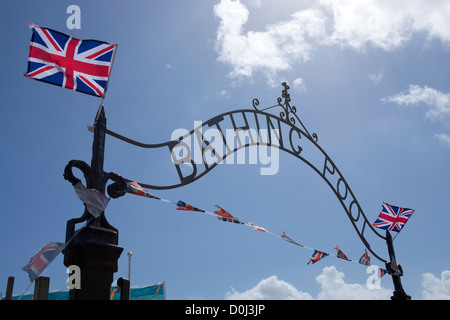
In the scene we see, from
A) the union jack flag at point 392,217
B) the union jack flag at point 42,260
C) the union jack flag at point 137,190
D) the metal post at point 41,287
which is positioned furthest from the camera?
the union jack flag at point 392,217

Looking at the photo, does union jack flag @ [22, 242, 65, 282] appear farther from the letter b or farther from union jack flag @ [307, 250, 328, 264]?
union jack flag @ [307, 250, 328, 264]

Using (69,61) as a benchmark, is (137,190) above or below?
below

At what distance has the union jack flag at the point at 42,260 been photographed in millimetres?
3684

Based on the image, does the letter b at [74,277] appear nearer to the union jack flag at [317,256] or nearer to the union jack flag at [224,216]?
the union jack flag at [224,216]

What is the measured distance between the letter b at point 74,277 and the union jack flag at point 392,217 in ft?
28.0

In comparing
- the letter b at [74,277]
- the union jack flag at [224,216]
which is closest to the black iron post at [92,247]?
the letter b at [74,277]

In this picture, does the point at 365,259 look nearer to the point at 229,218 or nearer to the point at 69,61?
the point at 229,218

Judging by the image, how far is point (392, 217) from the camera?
1040 centimetres

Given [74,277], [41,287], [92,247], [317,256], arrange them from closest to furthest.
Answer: [74,277] < [92,247] < [41,287] < [317,256]

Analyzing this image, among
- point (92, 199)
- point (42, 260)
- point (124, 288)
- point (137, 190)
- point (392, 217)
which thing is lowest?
point (124, 288)

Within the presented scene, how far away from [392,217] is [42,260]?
9110 millimetres

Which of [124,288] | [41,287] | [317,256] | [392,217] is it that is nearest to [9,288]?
[41,287]
